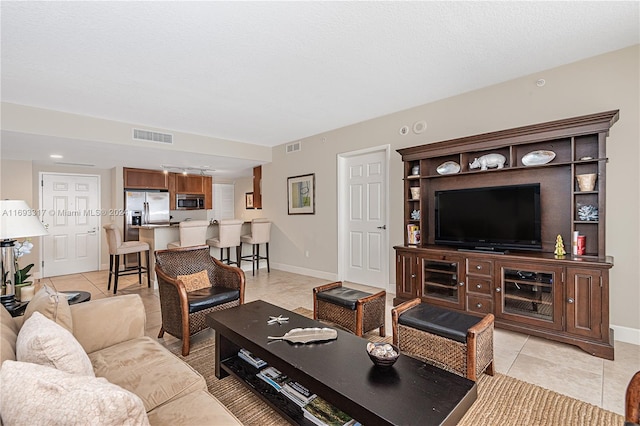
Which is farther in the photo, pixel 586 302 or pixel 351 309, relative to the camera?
pixel 351 309

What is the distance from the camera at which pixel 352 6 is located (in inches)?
82.6

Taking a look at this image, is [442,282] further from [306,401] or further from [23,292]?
[23,292]

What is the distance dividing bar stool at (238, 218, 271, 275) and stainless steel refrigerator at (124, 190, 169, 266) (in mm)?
2621

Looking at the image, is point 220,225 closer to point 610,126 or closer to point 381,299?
point 381,299

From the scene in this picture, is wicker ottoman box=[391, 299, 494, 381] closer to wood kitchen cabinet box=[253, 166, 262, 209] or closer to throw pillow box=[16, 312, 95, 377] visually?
throw pillow box=[16, 312, 95, 377]

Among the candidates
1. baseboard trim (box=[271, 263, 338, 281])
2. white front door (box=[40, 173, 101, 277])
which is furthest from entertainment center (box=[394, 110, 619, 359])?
white front door (box=[40, 173, 101, 277])

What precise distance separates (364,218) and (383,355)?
11.5 feet

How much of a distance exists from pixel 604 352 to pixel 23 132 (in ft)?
21.2

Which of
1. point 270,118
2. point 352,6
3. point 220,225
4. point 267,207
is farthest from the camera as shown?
point 267,207

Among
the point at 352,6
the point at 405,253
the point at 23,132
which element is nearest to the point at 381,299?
the point at 405,253

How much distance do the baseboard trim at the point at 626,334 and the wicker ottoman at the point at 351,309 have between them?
2.11 m

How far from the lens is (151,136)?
480 centimetres

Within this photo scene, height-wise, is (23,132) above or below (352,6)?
below

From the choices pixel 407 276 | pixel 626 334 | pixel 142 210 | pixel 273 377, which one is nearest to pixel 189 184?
pixel 142 210
